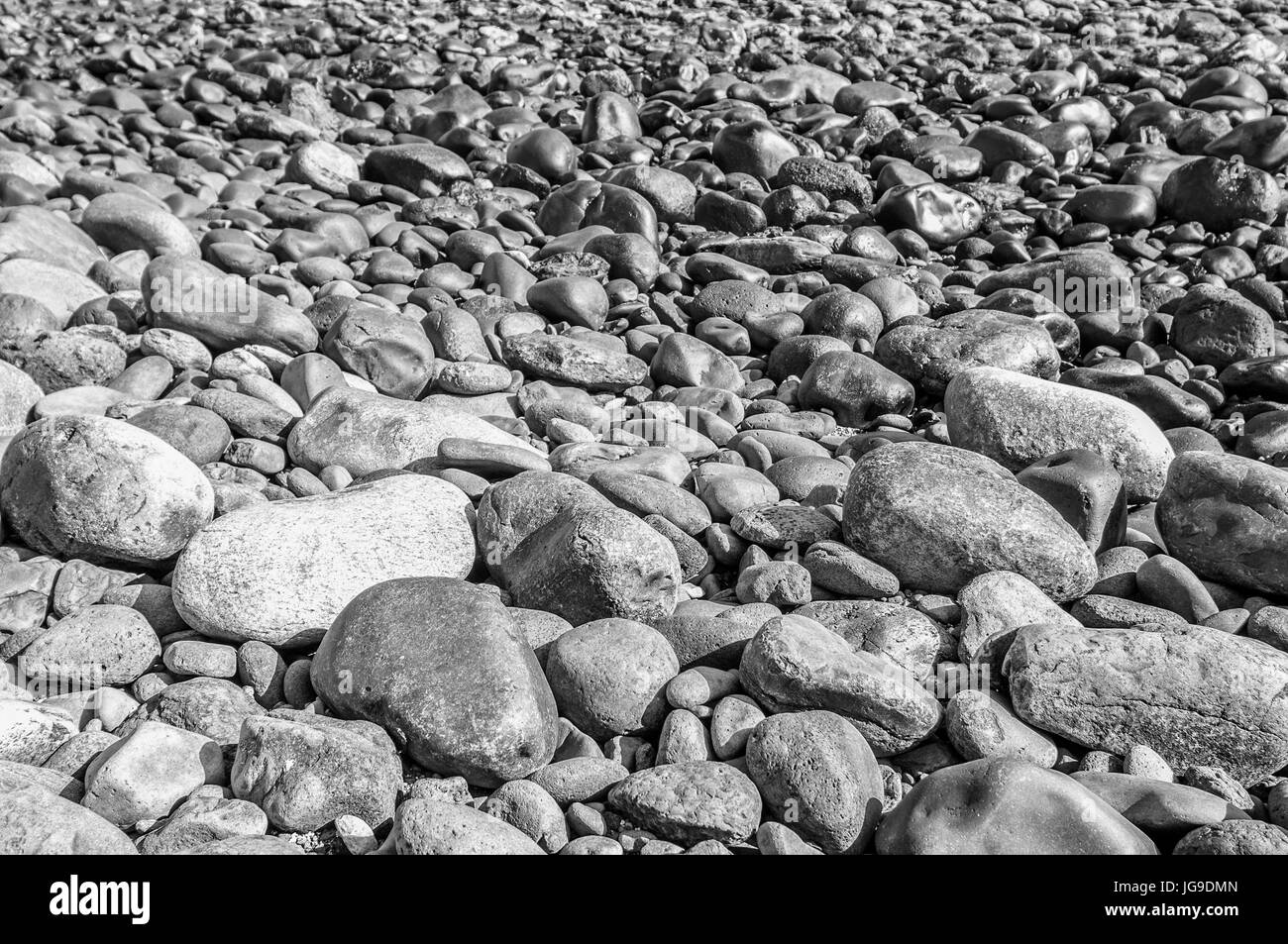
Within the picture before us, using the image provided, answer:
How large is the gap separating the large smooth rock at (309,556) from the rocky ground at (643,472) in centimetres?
2

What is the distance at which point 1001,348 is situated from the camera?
5852 mm

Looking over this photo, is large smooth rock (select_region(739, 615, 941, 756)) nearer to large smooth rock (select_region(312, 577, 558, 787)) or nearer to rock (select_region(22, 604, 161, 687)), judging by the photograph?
large smooth rock (select_region(312, 577, 558, 787))

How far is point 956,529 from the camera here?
4133mm

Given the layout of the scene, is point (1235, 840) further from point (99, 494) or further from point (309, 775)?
point (99, 494)

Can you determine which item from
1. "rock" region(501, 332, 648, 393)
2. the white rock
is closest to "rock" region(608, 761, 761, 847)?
the white rock

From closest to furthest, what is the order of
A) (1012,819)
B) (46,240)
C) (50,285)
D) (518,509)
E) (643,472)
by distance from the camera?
(1012,819), (518,509), (643,472), (50,285), (46,240)

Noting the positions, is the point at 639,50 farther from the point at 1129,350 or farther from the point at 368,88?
the point at 1129,350

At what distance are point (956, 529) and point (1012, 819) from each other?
1460 mm


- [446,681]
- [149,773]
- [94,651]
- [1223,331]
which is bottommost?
[94,651]

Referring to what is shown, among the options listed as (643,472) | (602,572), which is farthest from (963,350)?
(602,572)

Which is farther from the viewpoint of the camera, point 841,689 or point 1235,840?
point 841,689

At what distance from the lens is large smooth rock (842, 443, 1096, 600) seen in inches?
162

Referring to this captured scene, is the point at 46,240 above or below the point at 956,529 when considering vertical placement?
below

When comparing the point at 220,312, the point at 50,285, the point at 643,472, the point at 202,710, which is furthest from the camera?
the point at 50,285
